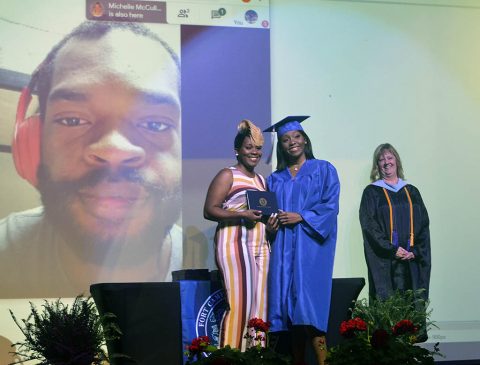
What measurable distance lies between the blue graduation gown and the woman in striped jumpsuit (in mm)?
78

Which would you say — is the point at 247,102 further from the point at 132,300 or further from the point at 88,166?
the point at 132,300

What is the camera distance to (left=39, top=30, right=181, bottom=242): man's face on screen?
202 inches

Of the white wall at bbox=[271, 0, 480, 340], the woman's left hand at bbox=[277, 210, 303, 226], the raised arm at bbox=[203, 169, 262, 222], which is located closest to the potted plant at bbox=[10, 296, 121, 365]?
the raised arm at bbox=[203, 169, 262, 222]

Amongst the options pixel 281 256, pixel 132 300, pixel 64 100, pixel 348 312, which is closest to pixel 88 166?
pixel 64 100

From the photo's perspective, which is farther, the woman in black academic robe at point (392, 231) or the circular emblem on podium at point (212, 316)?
the woman in black academic robe at point (392, 231)

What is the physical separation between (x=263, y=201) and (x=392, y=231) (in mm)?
1461

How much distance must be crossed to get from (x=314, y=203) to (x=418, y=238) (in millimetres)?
1279

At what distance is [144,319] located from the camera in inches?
176

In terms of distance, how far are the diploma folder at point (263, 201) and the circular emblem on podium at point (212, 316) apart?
53 cm

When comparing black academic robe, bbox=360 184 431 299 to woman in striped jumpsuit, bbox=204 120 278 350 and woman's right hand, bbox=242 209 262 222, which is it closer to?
woman in striped jumpsuit, bbox=204 120 278 350

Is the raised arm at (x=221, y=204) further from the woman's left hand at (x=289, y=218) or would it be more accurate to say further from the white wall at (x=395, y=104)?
the white wall at (x=395, y=104)

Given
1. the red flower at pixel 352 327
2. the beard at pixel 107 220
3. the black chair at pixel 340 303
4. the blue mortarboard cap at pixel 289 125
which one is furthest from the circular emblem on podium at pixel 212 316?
the red flower at pixel 352 327

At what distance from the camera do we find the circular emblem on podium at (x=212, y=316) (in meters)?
4.51

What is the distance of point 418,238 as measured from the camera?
5.56 m
